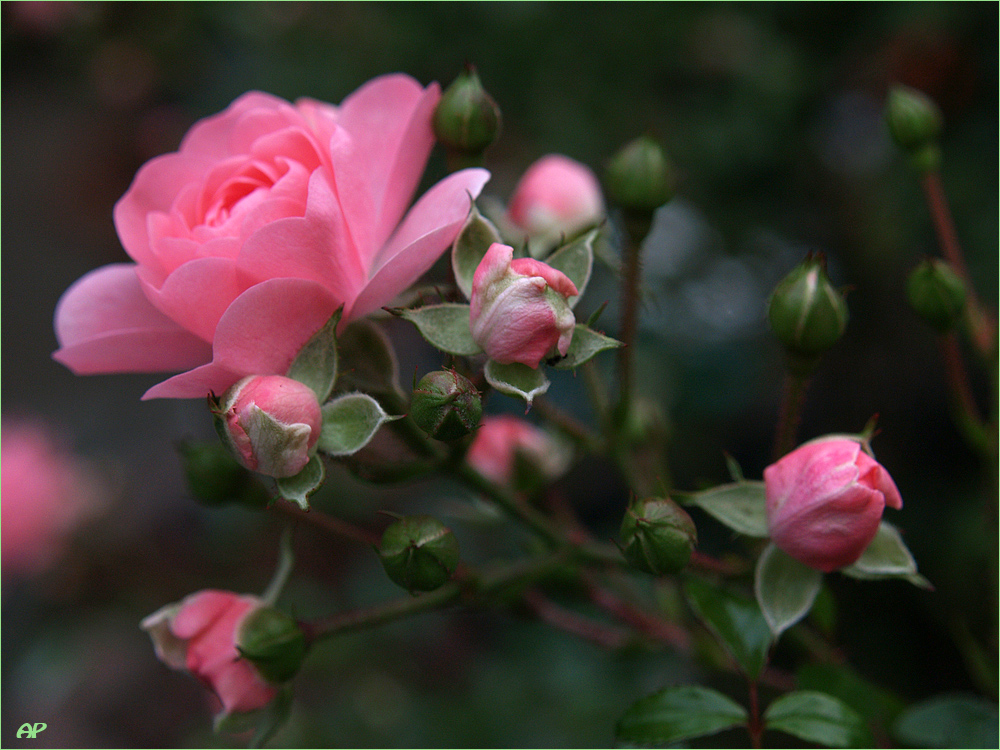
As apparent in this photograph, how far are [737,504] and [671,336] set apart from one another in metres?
0.95

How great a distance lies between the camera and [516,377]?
526mm

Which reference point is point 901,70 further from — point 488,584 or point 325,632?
point 325,632

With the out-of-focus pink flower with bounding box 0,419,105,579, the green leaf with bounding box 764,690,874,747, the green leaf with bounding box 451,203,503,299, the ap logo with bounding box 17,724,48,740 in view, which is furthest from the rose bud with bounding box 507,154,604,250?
the out-of-focus pink flower with bounding box 0,419,105,579

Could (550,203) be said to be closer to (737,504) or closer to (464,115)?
(464,115)

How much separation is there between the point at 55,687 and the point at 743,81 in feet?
6.00

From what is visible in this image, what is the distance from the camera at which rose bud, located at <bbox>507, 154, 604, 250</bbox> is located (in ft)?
2.67

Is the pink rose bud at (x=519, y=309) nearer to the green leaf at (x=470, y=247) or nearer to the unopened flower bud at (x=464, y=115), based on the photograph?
the green leaf at (x=470, y=247)

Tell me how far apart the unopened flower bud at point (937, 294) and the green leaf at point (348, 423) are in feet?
1.52

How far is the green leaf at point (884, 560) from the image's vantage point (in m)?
0.54

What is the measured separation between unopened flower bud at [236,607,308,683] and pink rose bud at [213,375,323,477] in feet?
0.60

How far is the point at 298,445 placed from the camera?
1.64 ft

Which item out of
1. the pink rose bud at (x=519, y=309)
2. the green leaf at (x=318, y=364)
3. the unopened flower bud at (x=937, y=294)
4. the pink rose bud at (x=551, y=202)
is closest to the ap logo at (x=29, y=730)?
the green leaf at (x=318, y=364)

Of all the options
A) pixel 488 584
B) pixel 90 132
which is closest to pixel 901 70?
pixel 488 584

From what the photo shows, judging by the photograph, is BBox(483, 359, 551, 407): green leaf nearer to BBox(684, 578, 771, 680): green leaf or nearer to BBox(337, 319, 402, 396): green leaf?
BBox(337, 319, 402, 396): green leaf
